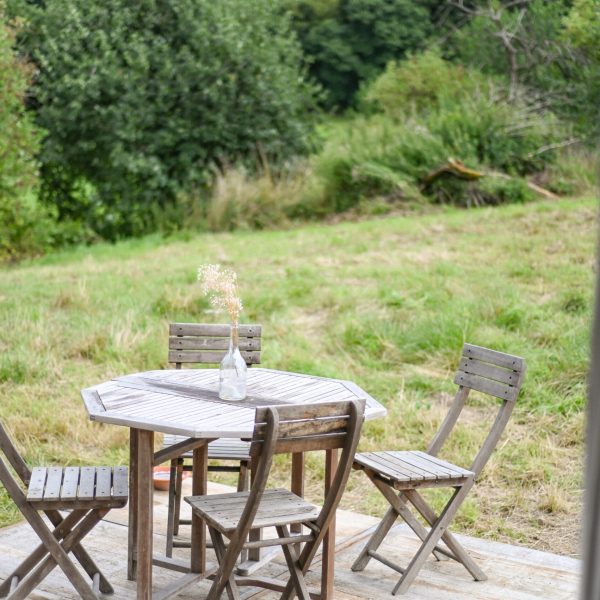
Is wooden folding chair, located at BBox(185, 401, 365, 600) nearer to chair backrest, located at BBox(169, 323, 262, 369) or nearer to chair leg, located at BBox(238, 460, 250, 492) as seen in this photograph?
chair leg, located at BBox(238, 460, 250, 492)

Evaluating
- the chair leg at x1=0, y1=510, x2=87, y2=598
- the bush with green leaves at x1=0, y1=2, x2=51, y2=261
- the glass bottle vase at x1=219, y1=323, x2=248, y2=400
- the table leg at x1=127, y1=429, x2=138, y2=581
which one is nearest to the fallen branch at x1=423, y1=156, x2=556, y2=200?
the bush with green leaves at x1=0, y1=2, x2=51, y2=261

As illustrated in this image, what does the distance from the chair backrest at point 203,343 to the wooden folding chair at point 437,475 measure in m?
1.05

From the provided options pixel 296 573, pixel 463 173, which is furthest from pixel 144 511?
pixel 463 173

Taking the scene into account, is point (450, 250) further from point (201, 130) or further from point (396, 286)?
point (201, 130)

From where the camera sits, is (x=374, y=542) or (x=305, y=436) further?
(x=374, y=542)

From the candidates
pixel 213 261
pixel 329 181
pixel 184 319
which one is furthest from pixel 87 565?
pixel 329 181

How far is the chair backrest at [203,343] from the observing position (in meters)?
5.33

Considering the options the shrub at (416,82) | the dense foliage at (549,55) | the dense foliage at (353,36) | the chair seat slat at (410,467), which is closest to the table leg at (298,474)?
the chair seat slat at (410,467)

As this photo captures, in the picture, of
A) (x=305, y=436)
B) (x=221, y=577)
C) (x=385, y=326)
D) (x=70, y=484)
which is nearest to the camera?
(x=305, y=436)

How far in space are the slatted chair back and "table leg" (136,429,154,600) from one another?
0.51m

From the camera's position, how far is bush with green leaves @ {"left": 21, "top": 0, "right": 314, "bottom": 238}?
1491cm

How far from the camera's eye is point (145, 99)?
15273 millimetres

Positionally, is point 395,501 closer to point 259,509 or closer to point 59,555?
point 259,509

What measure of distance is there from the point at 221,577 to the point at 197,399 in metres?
0.83
